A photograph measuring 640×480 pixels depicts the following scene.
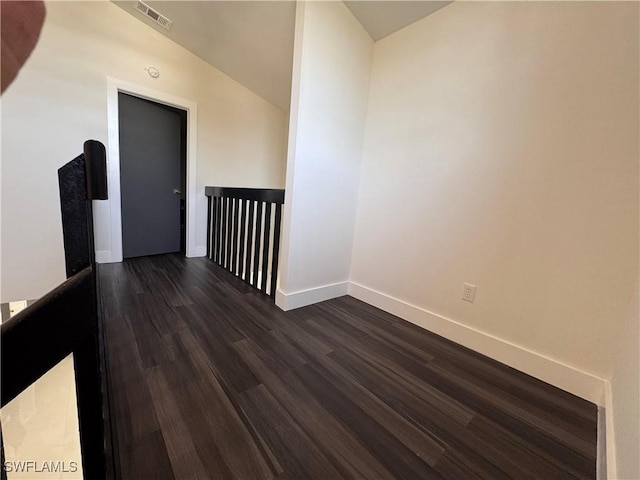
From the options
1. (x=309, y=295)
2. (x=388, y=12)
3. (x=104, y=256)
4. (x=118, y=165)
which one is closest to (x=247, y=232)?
(x=309, y=295)

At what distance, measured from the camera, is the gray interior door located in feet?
8.95

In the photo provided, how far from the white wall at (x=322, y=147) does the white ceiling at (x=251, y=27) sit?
8.1 inches

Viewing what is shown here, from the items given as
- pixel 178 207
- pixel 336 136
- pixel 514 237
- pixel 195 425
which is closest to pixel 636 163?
pixel 514 237

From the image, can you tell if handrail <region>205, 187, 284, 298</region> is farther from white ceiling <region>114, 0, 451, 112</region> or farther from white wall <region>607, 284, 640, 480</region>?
white wall <region>607, 284, 640, 480</region>

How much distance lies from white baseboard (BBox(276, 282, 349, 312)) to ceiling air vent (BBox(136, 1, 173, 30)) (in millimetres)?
2751

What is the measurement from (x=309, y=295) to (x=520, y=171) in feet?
5.13

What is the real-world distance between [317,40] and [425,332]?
2089mm

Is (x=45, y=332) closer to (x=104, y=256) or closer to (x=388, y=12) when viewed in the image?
(x=388, y=12)

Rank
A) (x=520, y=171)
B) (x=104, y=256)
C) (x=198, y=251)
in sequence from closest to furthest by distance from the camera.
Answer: (x=520, y=171) → (x=104, y=256) → (x=198, y=251)

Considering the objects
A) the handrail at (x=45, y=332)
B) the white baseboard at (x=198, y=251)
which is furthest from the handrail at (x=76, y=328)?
the white baseboard at (x=198, y=251)

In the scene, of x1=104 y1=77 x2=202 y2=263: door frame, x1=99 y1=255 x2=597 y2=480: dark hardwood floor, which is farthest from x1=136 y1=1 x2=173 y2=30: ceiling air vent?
x1=99 y1=255 x2=597 y2=480: dark hardwood floor

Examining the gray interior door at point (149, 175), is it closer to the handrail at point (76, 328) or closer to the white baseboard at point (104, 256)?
the white baseboard at point (104, 256)

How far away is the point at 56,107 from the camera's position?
7.02ft

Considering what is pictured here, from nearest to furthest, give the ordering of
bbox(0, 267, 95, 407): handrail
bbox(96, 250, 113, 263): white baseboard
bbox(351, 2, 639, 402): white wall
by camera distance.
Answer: bbox(0, 267, 95, 407): handrail → bbox(351, 2, 639, 402): white wall → bbox(96, 250, 113, 263): white baseboard
